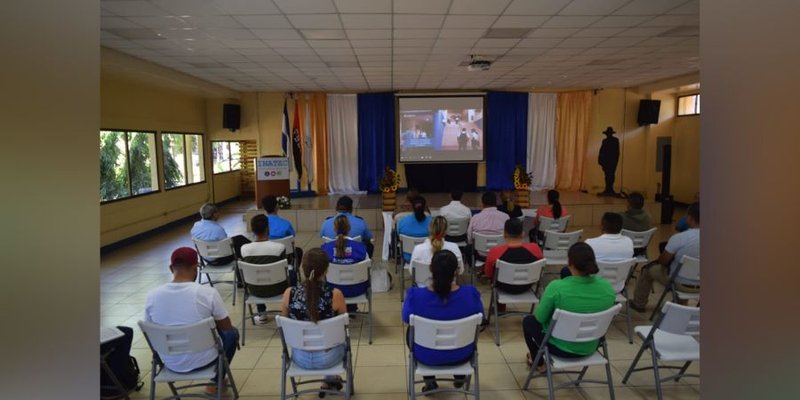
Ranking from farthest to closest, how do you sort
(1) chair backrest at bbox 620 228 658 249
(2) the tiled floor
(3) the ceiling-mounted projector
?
1. (3) the ceiling-mounted projector
2. (1) chair backrest at bbox 620 228 658 249
3. (2) the tiled floor

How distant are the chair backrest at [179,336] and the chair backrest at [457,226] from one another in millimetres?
3700

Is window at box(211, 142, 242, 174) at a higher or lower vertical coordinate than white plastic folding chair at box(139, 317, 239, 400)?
higher

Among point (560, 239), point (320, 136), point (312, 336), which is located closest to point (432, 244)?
point (312, 336)

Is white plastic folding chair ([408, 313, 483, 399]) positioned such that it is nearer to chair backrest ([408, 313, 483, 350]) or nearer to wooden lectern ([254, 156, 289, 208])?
chair backrest ([408, 313, 483, 350])

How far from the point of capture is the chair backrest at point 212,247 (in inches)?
202

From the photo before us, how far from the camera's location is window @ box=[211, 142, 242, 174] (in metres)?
13.4

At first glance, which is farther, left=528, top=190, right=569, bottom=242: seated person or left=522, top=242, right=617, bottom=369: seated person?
left=528, top=190, right=569, bottom=242: seated person

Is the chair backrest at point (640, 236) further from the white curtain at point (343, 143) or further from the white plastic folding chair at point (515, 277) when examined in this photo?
the white curtain at point (343, 143)

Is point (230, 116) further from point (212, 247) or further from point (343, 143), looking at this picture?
point (212, 247)

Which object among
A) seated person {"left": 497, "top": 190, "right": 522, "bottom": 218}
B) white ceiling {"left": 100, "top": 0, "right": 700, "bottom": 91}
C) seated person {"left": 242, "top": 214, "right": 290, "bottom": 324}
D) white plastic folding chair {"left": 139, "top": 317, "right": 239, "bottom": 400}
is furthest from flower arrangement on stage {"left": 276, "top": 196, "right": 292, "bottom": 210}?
white plastic folding chair {"left": 139, "top": 317, "right": 239, "bottom": 400}

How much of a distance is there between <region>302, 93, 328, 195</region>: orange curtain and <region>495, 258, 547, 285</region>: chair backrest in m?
9.09

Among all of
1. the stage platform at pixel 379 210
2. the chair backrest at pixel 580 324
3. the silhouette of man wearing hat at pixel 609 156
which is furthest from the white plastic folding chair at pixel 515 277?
the silhouette of man wearing hat at pixel 609 156
